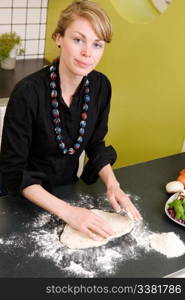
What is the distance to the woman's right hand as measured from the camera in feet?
4.31

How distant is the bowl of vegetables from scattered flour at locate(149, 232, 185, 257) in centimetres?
8

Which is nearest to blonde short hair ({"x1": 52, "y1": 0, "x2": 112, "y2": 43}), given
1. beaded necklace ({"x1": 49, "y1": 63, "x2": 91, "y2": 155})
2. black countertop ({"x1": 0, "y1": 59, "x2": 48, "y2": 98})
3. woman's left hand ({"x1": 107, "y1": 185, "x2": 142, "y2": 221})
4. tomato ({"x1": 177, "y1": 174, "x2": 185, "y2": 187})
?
beaded necklace ({"x1": 49, "y1": 63, "x2": 91, "y2": 155})

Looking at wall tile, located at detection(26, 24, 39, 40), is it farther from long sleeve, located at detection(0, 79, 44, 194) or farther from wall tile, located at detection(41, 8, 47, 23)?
long sleeve, located at detection(0, 79, 44, 194)

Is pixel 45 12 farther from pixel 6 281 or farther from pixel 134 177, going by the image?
pixel 6 281

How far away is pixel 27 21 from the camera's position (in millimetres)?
2766

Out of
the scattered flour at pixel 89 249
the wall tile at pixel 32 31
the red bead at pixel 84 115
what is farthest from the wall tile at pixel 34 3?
the scattered flour at pixel 89 249

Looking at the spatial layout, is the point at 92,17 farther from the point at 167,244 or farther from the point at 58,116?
the point at 167,244

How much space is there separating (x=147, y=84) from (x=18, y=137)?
40.3 inches

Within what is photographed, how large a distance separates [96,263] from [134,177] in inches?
20.7

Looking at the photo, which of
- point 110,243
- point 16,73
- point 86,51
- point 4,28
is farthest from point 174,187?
point 4,28

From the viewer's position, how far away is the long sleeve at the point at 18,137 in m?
1.39

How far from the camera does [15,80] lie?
102 inches

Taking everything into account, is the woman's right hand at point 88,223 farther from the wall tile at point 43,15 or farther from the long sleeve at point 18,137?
the wall tile at point 43,15

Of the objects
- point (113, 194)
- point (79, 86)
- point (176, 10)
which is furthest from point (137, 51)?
point (113, 194)
